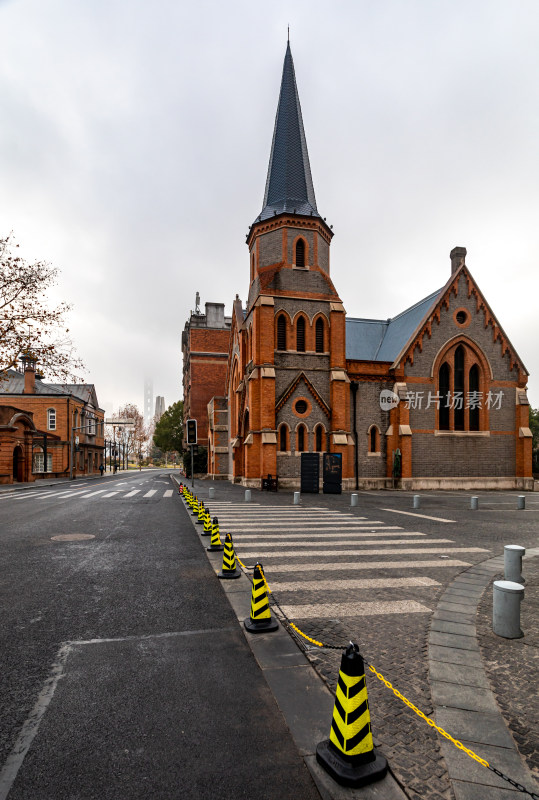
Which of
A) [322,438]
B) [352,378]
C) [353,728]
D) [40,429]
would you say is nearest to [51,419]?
[40,429]

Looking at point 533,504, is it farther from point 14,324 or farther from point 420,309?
point 14,324

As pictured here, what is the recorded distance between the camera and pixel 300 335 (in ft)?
92.2

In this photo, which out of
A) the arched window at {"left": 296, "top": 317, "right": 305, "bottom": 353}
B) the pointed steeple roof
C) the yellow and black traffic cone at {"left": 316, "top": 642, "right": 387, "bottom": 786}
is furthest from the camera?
the pointed steeple roof

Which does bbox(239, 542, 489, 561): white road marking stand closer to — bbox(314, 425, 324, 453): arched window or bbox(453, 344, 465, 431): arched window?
bbox(314, 425, 324, 453): arched window

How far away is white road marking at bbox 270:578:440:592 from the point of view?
6508 mm

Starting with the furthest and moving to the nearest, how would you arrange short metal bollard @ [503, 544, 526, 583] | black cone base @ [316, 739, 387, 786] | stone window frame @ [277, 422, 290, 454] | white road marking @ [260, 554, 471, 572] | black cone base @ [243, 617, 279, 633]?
stone window frame @ [277, 422, 290, 454] < white road marking @ [260, 554, 471, 572] < short metal bollard @ [503, 544, 526, 583] < black cone base @ [243, 617, 279, 633] < black cone base @ [316, 739, 387, 786]

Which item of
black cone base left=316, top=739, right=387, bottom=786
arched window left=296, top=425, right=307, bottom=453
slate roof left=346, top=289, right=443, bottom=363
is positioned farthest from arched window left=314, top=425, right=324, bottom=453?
black cone base left=316, top=739, right=387, bottom=786

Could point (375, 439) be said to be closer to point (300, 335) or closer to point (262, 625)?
point (300, 335)

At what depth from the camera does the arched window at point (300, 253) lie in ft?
94.6

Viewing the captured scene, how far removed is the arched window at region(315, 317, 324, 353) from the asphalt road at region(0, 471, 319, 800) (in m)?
22.2

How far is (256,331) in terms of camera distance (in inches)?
1064

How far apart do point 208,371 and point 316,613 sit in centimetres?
4762

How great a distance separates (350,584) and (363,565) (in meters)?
1.31

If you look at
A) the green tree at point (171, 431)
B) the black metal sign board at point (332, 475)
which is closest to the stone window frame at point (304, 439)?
the black metal sign board at point (332, 475)
